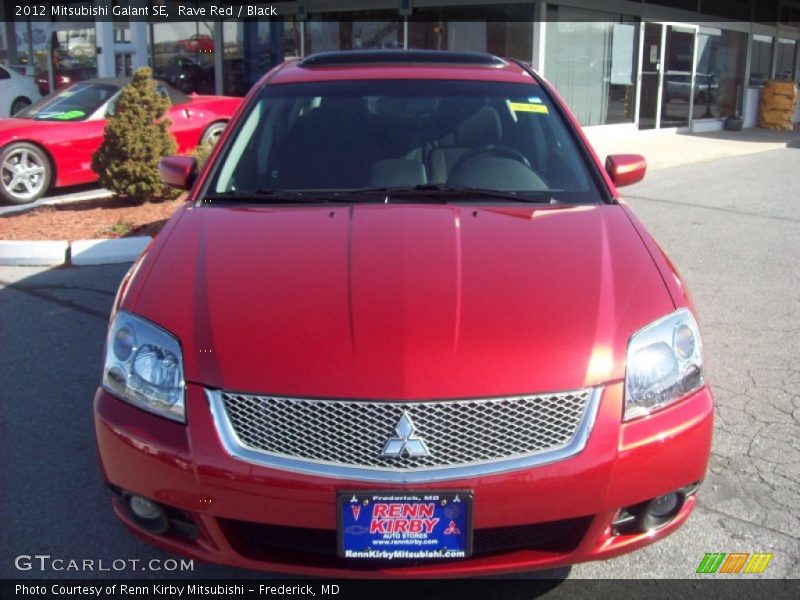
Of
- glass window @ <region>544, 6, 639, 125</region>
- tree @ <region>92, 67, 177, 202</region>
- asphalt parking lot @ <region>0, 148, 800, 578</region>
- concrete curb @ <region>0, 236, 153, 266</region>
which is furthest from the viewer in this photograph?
glass window @ <region>544, 6, 639, 125</region>

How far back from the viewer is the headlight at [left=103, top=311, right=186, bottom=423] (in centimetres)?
232

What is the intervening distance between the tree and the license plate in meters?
6.31

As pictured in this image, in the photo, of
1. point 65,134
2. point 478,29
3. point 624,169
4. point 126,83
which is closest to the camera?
point 624,169

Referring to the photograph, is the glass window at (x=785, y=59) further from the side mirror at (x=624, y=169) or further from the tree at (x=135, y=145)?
the side mirror at (x=624, y=169)

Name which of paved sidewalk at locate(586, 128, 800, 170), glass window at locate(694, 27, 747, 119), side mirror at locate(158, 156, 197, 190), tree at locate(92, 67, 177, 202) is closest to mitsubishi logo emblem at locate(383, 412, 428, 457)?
side mirror at locate(158, 156, 197, 190)

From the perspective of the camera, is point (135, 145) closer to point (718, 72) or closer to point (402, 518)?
point (402, 518)

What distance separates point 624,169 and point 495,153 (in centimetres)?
70

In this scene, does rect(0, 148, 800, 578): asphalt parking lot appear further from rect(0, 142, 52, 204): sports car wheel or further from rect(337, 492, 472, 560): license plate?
rect(0, 142, 52, 204): sports car wheel

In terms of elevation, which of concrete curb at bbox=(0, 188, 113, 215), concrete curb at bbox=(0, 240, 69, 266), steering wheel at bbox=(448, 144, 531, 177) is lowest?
concrete curb at bbox=(0, 240, 69, 266)

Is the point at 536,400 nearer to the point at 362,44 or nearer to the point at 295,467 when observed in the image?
the point at 295,467

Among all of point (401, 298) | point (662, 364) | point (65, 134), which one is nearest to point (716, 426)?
point (662, 364)

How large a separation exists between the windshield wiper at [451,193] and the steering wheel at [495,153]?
10.7 inches

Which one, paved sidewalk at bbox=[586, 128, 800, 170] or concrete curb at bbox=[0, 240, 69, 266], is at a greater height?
paved sidewalk at bbox=[586, 128, 800, 170]

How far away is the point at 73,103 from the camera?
942 cm
